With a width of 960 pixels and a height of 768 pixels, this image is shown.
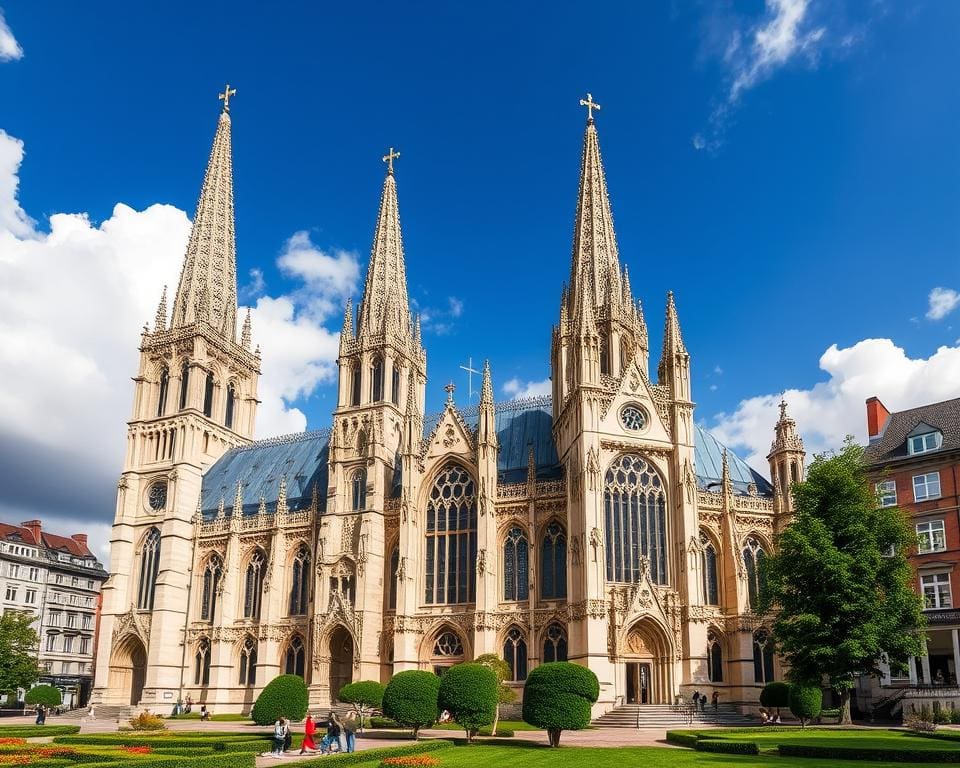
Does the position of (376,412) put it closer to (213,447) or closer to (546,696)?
(213,447)

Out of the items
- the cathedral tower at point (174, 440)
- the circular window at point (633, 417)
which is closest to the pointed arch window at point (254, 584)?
the cathedral tower at point (174, 440)

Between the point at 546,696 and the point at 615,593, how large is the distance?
19054 millimetres

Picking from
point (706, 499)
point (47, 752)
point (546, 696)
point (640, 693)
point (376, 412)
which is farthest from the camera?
point (376, 412)

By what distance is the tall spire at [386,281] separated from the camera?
72.3 meters

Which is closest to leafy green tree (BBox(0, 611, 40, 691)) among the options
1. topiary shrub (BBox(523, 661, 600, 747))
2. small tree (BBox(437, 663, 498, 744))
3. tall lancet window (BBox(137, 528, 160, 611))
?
tall lancet window (BBox(137, 528, 160, 611))

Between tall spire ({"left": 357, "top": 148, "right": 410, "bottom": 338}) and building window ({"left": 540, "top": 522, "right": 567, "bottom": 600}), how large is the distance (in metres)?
22.6

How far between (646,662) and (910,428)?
934 inches

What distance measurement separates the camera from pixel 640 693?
53.3 metres

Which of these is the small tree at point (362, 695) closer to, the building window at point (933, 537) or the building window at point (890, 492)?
the building window at point (933, 537)

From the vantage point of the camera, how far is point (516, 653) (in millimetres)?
57312

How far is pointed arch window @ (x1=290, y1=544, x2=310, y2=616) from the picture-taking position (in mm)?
66938

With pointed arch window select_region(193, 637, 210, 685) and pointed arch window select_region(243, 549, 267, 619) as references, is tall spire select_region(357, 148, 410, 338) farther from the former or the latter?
pointed arch window select_region(193, 637, 210, 685)

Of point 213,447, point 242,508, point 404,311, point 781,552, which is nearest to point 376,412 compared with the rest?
point 404,311

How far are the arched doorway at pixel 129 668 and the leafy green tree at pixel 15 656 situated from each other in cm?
586
